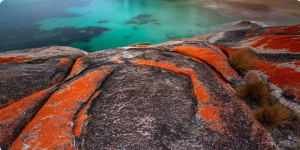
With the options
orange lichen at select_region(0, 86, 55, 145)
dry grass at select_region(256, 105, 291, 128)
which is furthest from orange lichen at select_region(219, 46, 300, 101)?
orange lichen at select_region(0, 86, 55, 145)

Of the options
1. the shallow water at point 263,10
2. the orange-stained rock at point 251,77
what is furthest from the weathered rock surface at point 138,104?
the shallow water at point 263,10

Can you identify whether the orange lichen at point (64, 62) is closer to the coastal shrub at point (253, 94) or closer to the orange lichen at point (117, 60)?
the orange lichen at point (117, 60)

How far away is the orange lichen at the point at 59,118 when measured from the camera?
2.21m

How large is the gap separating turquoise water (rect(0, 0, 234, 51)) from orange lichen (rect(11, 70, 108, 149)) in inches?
702

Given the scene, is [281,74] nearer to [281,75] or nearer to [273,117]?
[281,75]

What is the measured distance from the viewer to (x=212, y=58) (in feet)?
15.3

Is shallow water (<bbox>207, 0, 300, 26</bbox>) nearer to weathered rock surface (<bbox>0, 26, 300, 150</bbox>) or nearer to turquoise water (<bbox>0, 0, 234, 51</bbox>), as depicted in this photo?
turquoise water (<bbox>0, 0, 234, 51</bbox>)

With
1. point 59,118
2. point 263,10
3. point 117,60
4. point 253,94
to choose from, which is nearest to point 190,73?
point 253,94

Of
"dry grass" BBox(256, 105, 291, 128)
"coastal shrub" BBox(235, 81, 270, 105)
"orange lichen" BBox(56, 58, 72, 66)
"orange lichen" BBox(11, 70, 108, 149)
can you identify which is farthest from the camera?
"orange lichen" BBox(56, 58, 72, 66)

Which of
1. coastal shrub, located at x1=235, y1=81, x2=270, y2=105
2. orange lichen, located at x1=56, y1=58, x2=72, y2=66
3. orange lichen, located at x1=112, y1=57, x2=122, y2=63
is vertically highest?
orange lichen, located at x1=112, y1=57, x2=122, y2=63

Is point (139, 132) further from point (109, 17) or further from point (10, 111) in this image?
point (109, 17)

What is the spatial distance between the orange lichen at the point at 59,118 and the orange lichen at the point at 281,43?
583cm

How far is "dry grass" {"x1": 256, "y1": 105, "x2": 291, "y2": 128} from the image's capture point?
9.16 feet

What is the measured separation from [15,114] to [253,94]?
499 centimetres
